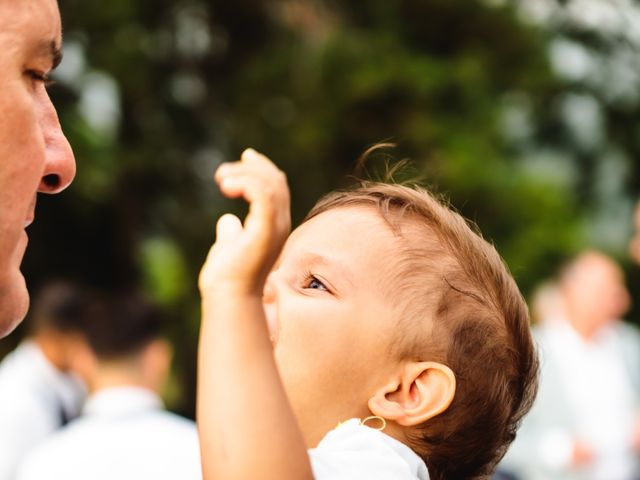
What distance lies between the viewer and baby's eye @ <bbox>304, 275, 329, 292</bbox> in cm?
184

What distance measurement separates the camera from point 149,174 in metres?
12.6

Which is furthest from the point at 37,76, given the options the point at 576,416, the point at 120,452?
the point at 576,416

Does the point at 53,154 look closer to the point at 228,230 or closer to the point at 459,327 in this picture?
the point at 228,230

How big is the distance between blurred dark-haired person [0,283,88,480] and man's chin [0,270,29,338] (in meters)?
3.28

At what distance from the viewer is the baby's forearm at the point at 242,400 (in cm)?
139

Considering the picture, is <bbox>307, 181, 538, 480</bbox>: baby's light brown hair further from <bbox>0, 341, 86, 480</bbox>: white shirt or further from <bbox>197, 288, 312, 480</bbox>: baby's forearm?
<bbox>0, 341, 86, 480</bbox>: white shirt

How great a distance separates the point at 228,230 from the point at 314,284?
1.37 ft

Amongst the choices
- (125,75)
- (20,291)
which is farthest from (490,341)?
(125,75)

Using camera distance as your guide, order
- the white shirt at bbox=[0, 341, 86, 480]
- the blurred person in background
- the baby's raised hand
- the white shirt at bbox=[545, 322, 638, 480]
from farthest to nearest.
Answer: the white shirt at bbox=[545, 322, 638, 480], the blurred person in background, the white shirt at bbox=[0, 341, 86, 480], the baby's raised hand

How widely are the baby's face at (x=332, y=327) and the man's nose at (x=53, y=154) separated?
1.49 feet

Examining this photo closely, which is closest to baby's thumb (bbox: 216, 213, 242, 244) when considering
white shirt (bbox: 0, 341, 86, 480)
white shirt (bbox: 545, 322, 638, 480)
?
white shirt (bbox: 0, 341, 86, 480)

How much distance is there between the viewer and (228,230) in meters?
1.46

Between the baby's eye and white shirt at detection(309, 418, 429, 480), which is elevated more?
the baby's eye

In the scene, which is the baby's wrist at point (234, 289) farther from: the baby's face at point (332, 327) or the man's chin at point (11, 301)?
the man's chin at point (11, 301)
